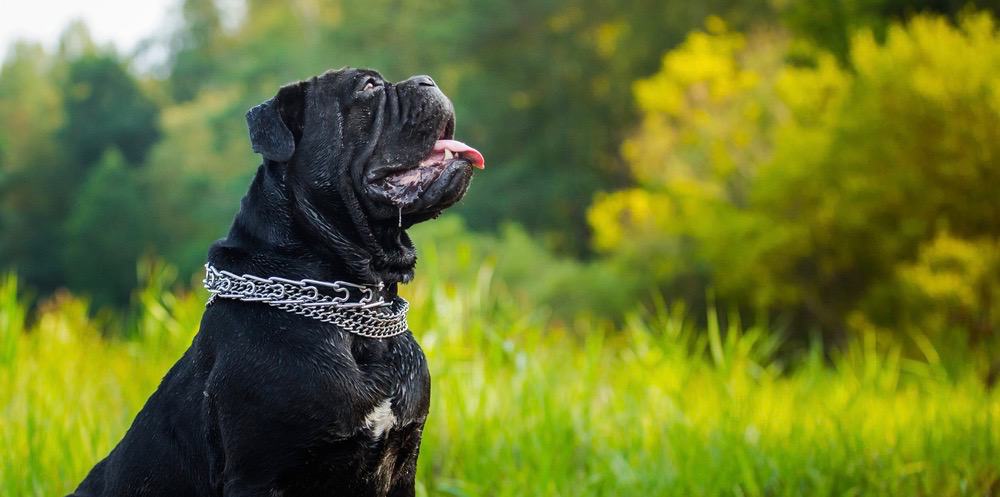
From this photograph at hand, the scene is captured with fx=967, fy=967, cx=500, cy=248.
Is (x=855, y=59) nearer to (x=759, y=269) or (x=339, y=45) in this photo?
(x=759, y=269)

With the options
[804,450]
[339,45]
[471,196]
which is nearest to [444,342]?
[804,450]

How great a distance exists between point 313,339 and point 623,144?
19.1 m

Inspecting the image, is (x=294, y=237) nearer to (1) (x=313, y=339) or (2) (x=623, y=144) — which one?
(1) (x=313, y=339)

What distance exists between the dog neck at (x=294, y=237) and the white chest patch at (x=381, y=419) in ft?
1.28

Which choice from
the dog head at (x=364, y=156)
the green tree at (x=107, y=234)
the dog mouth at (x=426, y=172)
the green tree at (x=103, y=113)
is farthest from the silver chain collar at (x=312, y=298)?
the green tree at (x=103, y=113)

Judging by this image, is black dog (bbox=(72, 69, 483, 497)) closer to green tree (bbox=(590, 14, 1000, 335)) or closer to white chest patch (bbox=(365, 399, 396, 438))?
white chest patch (bbox=(365, 399, 396, 438))

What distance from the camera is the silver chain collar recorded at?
2.69 meters

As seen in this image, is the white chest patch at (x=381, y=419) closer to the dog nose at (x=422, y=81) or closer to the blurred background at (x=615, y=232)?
the dog nose at (x=422, y=81)

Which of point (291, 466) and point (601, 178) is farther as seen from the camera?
point (601, 178)

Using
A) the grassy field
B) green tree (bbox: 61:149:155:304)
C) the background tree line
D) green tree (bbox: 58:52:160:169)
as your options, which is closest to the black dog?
the grassy field

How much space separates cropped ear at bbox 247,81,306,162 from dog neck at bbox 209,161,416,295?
73 millimetres

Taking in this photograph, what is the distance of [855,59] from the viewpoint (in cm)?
1157

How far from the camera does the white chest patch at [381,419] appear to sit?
103 inches

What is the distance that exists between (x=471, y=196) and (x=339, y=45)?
610cm
